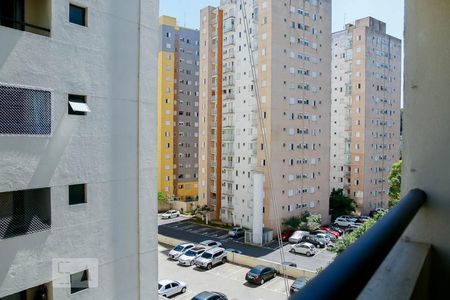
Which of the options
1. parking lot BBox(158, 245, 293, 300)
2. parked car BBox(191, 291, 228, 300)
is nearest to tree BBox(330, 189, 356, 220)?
parking lot BBox(158, 245, 293, 300)

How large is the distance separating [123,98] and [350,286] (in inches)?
125

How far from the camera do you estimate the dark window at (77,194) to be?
283 centimetres

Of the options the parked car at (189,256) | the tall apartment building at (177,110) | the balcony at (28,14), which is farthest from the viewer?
the tall apartment building at (177,110)

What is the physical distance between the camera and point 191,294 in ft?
32.1

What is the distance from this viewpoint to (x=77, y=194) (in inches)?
114

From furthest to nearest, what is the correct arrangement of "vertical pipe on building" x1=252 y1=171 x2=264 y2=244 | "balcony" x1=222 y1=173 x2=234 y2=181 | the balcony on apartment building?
"balcony" x1=222 y1=173 x2=234 y2=181 < "vertical pipe on building" x1=252 y1=171 x2=264 y2=244 < the balcony on apartment building

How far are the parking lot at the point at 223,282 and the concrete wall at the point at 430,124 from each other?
902 centimetres

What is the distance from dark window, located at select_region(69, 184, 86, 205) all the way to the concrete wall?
2.42 m

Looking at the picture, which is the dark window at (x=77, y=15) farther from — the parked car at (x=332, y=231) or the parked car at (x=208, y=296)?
the parked car at (x=332, y=231)

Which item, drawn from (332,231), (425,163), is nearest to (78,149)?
(425,163)

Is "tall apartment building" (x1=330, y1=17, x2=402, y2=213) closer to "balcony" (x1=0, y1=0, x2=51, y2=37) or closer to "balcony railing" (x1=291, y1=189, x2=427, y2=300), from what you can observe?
"balcony" (x1=0, y1=0, x2=51, y2=37)

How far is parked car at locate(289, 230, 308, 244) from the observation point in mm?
14309

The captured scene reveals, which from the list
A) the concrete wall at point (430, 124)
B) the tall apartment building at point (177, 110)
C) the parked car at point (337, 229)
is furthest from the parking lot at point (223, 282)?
the tall apartment building at point (177, 110)

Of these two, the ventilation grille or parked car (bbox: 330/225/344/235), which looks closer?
the ventilation grille
